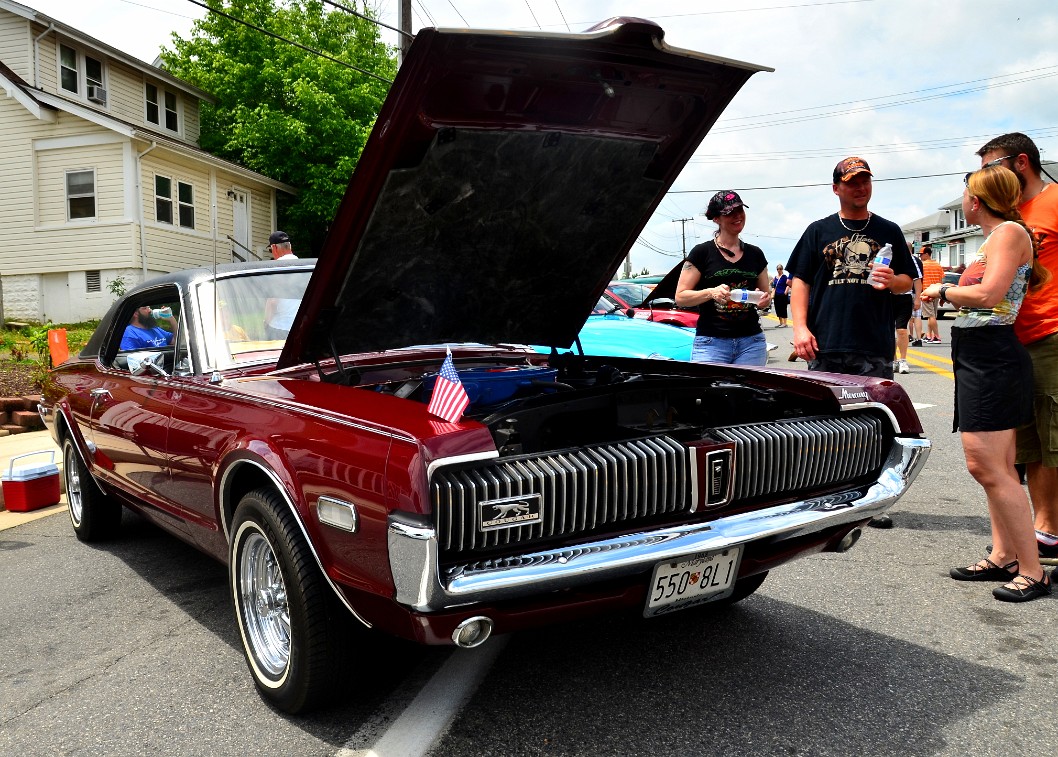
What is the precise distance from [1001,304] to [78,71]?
22.6 m

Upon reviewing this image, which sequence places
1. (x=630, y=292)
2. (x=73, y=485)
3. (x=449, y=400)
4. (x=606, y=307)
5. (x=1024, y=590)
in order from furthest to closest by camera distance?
1. (x=630, y=292)
2. (x=606, y=307)
3. (x=73, y=485)
4. (x=1024, y=590)
5. (x=449, y=400)

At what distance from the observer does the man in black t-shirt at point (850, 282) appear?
4.55 meters

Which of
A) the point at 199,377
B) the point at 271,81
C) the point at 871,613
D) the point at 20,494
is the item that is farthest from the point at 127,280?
the point at 871,613

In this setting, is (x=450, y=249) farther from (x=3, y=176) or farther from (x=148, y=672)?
(x=3, y=176)

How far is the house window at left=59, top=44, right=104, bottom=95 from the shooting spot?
2095 cm

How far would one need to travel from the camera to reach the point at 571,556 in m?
2.43

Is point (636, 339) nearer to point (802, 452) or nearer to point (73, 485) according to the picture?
point (73, 485)

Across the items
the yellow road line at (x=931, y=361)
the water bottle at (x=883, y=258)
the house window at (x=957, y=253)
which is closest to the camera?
the water bottle at (x=883, y=258)

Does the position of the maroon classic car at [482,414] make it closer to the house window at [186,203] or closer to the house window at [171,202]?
the house window at [171,202]

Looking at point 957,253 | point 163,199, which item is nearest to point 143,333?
point 163,199

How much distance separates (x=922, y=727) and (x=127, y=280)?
19.7 m

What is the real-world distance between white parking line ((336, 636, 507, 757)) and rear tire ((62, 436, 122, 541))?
2700 millimetres

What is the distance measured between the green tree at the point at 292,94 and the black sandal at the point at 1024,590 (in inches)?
820

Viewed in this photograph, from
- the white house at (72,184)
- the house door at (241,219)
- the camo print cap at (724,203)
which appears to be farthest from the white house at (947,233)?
the camo print cap at (724,203)
